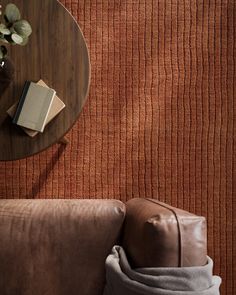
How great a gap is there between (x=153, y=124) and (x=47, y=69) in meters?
0.45

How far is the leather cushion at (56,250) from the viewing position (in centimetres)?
108

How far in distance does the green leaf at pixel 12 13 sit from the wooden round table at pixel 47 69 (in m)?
0.09

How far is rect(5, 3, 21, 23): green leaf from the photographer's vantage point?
981 millimetres

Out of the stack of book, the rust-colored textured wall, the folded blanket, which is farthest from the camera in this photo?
the rust-colored textured wall

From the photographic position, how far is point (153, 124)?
142 centimetres

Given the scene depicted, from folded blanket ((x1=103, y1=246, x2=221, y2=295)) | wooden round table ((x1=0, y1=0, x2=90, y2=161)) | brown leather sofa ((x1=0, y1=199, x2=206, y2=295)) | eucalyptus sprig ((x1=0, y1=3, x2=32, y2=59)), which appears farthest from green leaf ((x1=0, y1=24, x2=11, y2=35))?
folded blanket ((x1=103, y1=246, x2=221, y2=295))

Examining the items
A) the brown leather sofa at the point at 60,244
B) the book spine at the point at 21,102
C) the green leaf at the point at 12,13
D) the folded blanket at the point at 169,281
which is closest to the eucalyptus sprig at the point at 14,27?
the green leaf at the point at 12,13

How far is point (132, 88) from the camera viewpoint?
4.65 ft

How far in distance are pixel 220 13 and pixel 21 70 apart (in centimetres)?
69

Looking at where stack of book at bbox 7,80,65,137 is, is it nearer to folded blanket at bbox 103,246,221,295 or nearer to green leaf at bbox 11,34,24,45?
green leaf at bbox 11,34,24,45

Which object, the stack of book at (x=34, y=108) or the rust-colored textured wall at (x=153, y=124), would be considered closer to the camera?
the stack of book at (x=34, y=108)

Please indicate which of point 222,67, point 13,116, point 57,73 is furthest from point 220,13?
point 13,116

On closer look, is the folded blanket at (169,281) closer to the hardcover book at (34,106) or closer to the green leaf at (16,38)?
the hardcover book at (34,106)

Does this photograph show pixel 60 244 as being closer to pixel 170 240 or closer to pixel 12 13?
pixel 170 240
